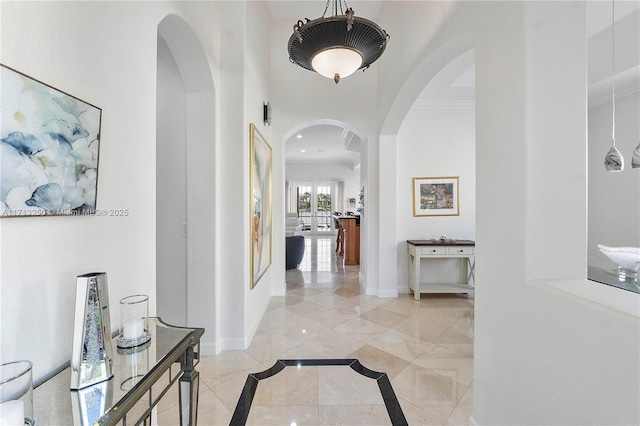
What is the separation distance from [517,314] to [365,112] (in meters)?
3.53

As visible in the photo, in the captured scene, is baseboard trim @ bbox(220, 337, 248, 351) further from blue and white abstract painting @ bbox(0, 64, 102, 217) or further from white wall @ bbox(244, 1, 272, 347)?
blue and white abstract painting @ bbox(0, 64, 102, 217)

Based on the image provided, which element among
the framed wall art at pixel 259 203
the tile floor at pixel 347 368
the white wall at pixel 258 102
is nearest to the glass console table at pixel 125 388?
the tile floor at pixel 347 368

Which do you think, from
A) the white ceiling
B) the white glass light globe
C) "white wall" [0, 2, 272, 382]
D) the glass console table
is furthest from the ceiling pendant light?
the glass console table

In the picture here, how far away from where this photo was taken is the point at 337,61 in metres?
2.12

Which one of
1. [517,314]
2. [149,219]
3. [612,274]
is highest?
[149,219]

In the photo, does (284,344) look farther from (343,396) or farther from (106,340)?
(106,340)

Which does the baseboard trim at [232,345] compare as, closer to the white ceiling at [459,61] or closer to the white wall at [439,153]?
the white wall at [439,153]

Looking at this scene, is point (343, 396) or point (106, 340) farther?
point (343, 396)

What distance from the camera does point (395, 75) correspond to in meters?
3.19

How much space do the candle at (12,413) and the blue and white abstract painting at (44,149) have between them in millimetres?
483

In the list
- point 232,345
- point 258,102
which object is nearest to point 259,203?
point 258,102

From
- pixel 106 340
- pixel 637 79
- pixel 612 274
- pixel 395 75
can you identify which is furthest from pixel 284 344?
pixel 637 79

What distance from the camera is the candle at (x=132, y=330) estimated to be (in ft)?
3.65

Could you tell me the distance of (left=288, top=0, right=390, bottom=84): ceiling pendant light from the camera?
6.10ft
